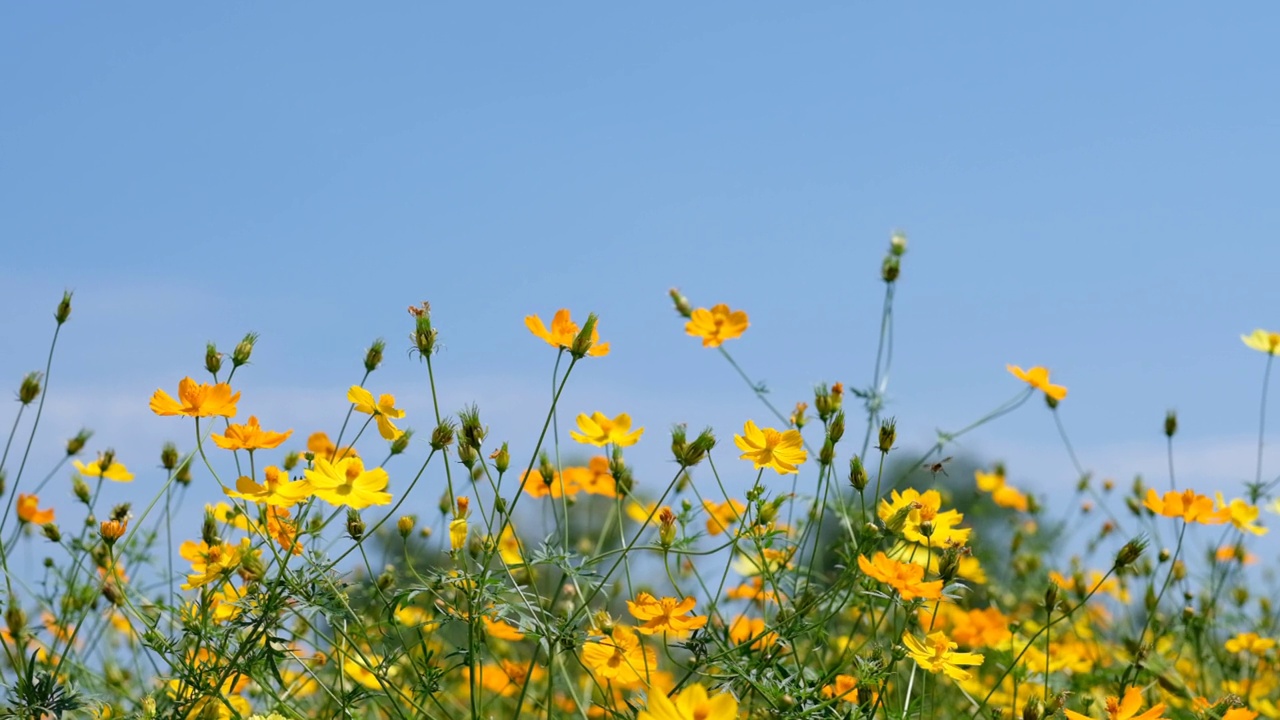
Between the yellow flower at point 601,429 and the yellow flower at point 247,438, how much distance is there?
2.11 feet

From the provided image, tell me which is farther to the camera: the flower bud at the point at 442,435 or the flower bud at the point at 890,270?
the flower bud at the point at 890,270

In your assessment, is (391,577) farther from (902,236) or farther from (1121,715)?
(902,236)

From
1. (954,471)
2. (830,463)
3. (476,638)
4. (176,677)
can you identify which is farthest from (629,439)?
(954,471)

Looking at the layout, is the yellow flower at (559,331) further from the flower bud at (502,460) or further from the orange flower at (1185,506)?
the orange flower at (1185,506)

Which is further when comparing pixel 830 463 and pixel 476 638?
pixel 830 463

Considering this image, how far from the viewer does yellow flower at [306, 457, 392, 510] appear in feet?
6.36

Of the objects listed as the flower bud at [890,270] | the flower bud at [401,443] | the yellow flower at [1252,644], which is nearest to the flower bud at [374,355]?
the flower bud at [401,443]

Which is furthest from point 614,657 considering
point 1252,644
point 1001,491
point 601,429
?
point 1001,491

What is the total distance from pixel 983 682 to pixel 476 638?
9.55 feet

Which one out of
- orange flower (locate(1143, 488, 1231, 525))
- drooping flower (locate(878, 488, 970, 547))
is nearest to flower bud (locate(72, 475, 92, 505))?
drooping flower (locate(878, 488, 970, 547))

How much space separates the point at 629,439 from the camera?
2.52 meters

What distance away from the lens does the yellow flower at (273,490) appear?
77.6 inches

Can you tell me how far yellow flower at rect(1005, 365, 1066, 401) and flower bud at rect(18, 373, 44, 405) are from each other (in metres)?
2.41

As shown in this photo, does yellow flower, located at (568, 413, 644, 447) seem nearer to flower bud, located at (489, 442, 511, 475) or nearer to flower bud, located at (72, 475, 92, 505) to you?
flower bud, located at (489, 442, 511, 475)
